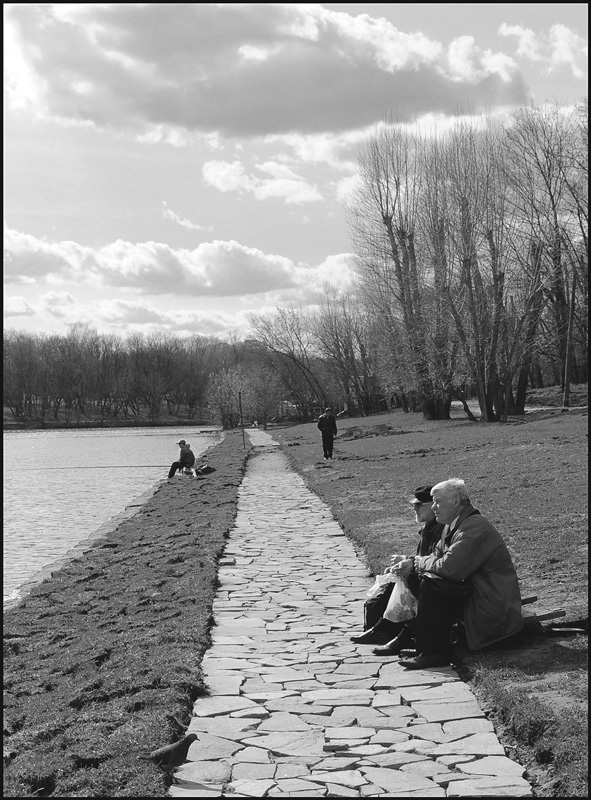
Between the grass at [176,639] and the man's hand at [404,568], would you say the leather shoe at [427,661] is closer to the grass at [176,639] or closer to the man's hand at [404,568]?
the grass at [176,639]

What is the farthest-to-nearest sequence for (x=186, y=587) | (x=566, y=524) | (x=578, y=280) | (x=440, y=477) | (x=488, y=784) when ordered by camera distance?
1. (x=578, y=280)
2. (x=440, y=477)
3. (x=566, y=524)
4. (x=186, y=587)
5. (x=488, y=784)

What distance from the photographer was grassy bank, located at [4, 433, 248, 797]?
193 inches

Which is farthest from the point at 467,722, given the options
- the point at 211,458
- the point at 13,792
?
the point at 211,458

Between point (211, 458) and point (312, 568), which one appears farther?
point (211, 458)

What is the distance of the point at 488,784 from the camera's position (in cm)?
453

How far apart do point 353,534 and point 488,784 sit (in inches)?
341

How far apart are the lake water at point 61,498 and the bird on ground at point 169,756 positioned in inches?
253

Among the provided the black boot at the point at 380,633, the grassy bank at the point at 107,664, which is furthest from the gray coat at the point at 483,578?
the grassy bank at the point at 107,664

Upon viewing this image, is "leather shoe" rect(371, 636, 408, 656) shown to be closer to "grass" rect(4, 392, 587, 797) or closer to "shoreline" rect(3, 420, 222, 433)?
"grass" rect(4, 392, 587, 797)

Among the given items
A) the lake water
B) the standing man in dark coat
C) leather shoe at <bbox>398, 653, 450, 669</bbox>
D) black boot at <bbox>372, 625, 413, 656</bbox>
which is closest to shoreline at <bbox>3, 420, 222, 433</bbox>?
the lake water

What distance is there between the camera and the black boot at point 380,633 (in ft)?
24.6

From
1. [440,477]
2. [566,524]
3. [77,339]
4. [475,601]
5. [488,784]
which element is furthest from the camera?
[77,339]

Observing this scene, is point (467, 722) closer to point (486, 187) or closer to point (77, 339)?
point (486, 187)

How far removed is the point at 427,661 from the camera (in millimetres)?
6758
